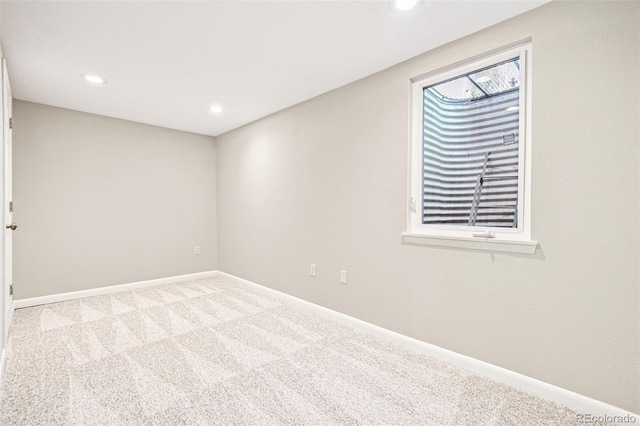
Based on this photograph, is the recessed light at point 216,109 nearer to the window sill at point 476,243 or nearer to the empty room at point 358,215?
the empty room at point 358,215

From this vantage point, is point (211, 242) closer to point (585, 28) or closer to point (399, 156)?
point (399, 156)

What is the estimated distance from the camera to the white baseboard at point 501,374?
60.6 inches

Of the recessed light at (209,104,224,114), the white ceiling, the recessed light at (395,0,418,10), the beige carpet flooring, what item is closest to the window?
the white ceiling

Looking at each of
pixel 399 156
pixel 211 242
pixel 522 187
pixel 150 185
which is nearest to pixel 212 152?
pixel 150 185

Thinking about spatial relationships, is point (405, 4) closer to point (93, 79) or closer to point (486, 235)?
point (486, 235)

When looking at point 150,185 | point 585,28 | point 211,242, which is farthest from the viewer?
point 211,242

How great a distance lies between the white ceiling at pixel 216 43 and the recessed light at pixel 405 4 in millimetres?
50

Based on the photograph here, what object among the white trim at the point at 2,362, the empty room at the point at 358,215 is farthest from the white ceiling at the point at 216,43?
the white trim at the point at 2,362

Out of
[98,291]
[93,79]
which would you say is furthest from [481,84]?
[98,291]

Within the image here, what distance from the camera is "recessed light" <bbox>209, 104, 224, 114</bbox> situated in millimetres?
3348

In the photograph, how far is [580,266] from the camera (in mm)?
1587

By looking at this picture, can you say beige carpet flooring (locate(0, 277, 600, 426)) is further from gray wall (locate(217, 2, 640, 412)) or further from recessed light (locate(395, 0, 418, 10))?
recessed light (locate(395, 0, 418, 10))

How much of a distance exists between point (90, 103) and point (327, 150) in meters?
2.69

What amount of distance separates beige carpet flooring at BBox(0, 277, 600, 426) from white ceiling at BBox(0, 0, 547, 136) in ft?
7.36
